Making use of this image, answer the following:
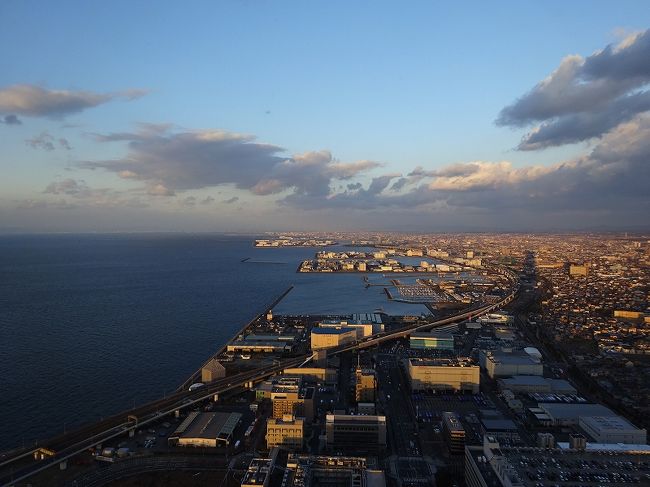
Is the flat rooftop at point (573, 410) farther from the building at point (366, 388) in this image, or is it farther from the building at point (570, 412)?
the building at point (366, 388)

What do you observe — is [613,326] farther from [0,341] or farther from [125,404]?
[0,341]

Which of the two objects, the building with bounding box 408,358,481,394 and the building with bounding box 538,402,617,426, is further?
the building with bounding box 408,358,481,394

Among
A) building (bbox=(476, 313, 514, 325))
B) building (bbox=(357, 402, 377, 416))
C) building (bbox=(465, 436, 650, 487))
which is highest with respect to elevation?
building (bbox=(465, 436, 650, 487))

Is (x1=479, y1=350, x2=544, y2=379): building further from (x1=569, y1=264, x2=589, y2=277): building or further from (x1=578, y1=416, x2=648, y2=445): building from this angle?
(x1=569, y1=264, x2=589, y2=277): building

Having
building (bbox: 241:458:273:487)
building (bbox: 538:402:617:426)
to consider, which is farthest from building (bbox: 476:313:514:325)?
building (bbox: 241:458:273:487)

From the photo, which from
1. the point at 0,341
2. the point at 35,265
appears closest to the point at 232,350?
the point at 0,341

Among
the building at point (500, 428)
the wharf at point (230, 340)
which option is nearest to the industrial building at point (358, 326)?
the wharf at point (230, 340)

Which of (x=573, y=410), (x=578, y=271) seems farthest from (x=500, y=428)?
(x=578, y=271)
